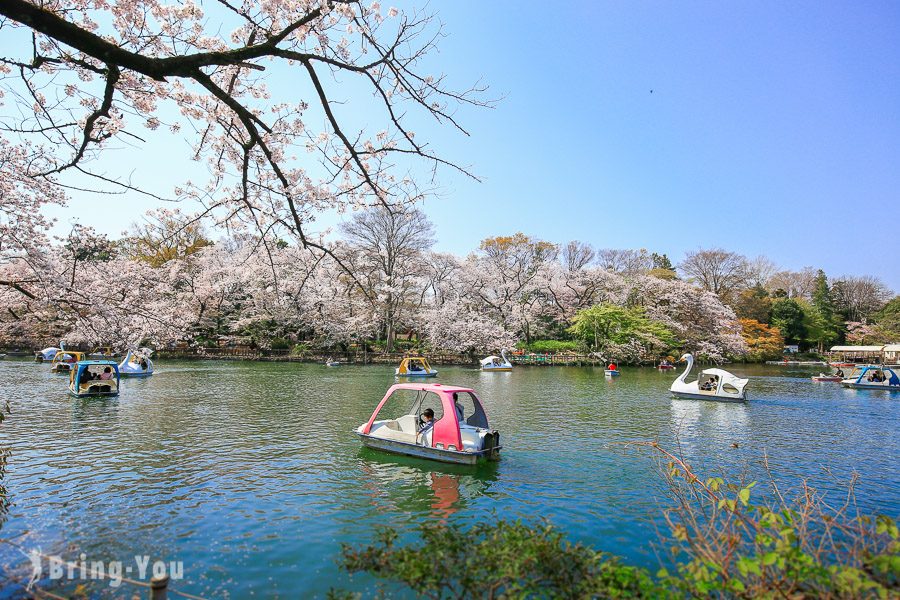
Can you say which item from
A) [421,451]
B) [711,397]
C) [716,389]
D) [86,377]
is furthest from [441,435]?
[86,377]

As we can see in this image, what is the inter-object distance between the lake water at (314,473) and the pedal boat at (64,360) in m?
9.32

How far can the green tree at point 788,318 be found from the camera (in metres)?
64.5

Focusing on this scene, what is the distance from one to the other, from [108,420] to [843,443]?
900 inches

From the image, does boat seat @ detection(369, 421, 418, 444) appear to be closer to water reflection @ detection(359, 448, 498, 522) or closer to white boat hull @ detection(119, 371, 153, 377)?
water reflection @ detection(359, 448, 498, 522)

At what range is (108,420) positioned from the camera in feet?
51.5

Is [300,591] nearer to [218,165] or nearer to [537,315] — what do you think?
[218,165]

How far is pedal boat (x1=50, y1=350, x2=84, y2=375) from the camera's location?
29.6m

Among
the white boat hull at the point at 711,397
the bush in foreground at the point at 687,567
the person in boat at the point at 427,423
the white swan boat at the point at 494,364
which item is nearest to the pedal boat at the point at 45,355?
the white swan boat at the point at 494,364

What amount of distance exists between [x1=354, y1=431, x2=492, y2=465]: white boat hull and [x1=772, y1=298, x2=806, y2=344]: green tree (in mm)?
68607

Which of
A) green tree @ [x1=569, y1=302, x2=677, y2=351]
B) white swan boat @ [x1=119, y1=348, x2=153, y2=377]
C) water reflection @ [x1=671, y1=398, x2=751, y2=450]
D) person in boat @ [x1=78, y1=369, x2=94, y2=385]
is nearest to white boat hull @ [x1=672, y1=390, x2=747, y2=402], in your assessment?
water reflection @ [x1=671, y1=398, x2=751, y2=450]

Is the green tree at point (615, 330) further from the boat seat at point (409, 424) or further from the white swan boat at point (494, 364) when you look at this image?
the boat seat at point (409, 424)

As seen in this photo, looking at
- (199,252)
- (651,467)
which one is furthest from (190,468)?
(199,252)

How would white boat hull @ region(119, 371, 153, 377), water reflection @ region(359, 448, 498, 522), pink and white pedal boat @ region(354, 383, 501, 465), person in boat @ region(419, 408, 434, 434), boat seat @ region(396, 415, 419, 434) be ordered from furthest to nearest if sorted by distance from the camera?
white boat hull @ region(119, 371, 153, 377), boat seat @ region(396, 415, 419, 434), person in boat @ region(419, 408, 434, 434), pink and white pedal boat @ region(354, 383, 501, 465), water reflection @ region(359, 448, 498, 522)

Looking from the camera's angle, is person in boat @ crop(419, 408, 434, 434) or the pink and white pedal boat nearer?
the pink and white pedal boat
